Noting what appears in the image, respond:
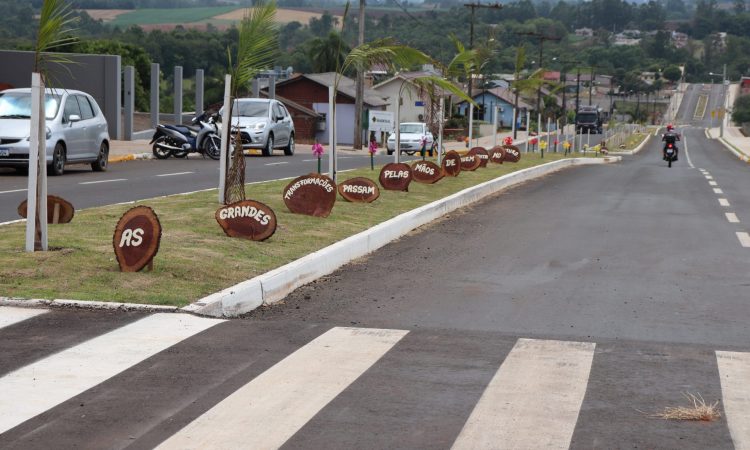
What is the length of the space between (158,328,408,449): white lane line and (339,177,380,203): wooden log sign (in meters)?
8.71

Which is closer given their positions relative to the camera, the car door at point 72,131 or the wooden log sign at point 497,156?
the car door at point 72,131

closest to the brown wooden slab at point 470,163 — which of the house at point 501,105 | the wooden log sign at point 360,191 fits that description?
the wooden log sign at point 360,191

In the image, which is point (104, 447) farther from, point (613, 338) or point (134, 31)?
point (134, 31)

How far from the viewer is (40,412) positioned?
5.58 m

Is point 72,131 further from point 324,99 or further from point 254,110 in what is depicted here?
point 324,99

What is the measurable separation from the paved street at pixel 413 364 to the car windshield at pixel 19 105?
12137 mm

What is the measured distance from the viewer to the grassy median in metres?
8.59

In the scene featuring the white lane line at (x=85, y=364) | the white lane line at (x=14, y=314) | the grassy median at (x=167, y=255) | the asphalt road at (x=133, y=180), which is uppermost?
the grassy median at (x=167, y=255)

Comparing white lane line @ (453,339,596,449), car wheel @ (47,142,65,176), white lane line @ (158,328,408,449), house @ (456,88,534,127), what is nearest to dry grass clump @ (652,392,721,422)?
white lane line @ (453,339,596,449)

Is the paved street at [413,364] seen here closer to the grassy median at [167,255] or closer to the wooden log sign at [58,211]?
the grassy median at [167,255]

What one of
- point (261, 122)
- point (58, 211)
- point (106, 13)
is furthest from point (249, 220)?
point (106, 13)

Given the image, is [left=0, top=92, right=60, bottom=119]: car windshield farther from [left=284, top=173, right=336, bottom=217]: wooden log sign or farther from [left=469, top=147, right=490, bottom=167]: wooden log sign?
[left=469, top=147, right=490, bottom=167]: wooden log sign

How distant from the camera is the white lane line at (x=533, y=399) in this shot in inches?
211

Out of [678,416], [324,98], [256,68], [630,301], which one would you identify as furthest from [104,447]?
[324,98]
